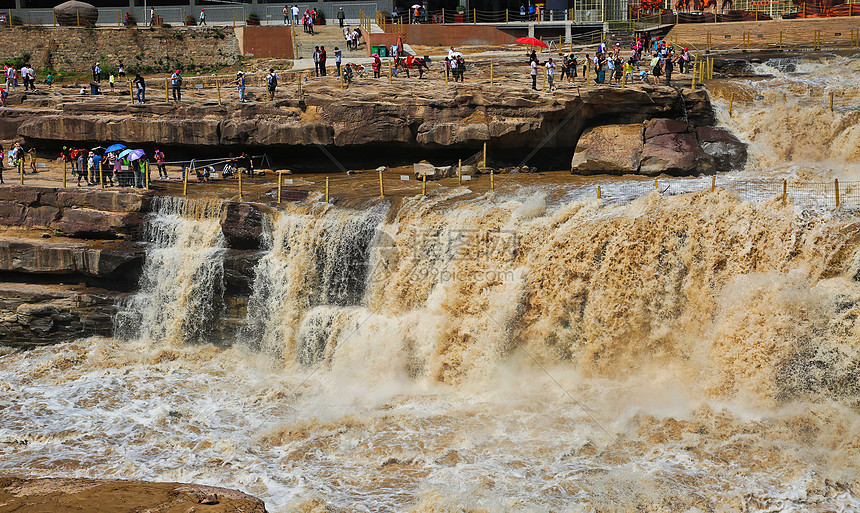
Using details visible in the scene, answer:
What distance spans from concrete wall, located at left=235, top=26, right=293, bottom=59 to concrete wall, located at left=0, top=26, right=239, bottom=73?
1388 mm

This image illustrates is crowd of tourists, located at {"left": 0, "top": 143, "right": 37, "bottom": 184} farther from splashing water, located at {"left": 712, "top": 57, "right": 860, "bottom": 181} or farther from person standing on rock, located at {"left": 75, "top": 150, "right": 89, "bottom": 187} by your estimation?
splashing water, located at {"left": 712, "top": 57, "right": 860, "bottom": 181}

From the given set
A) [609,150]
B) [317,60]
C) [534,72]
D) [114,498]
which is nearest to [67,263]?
[317,60]

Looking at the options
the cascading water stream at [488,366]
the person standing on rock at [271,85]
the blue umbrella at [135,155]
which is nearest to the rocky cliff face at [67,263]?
the cascading water stream at [488,366]

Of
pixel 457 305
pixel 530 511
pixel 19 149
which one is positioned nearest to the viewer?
pixel 530 511

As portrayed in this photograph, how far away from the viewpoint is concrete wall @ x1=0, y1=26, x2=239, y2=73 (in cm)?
4175

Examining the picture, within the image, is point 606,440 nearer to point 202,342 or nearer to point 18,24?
point 202,342

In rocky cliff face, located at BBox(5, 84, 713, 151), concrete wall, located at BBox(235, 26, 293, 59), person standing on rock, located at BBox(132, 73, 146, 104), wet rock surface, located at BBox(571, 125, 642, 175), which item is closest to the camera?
wet rock surface, located at BBox(571, 125, 642, 175)

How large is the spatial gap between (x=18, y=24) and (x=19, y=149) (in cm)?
1726

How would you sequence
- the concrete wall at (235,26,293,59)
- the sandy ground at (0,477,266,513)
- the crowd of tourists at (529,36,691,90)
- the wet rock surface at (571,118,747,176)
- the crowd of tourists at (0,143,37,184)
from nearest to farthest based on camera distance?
the sandy ground at (0,477,266,513) < the wet rock surface at (571,118,747,176) < the crowd of tourists at (0,143,37,184) < the crowd of tourists at (529,36,691,90) < the concrete wall at (235,26,293,59)

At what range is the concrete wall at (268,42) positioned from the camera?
3994cm

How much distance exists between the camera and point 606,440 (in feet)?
55.9

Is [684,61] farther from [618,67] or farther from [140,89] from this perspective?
[140,89]

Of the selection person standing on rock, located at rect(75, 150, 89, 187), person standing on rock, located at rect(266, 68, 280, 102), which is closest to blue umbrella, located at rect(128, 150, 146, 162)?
person standing on rock, located at rect(75, 150, 89, 187)

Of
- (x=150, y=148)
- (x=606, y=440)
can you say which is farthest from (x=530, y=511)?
(x=150, y=148)
